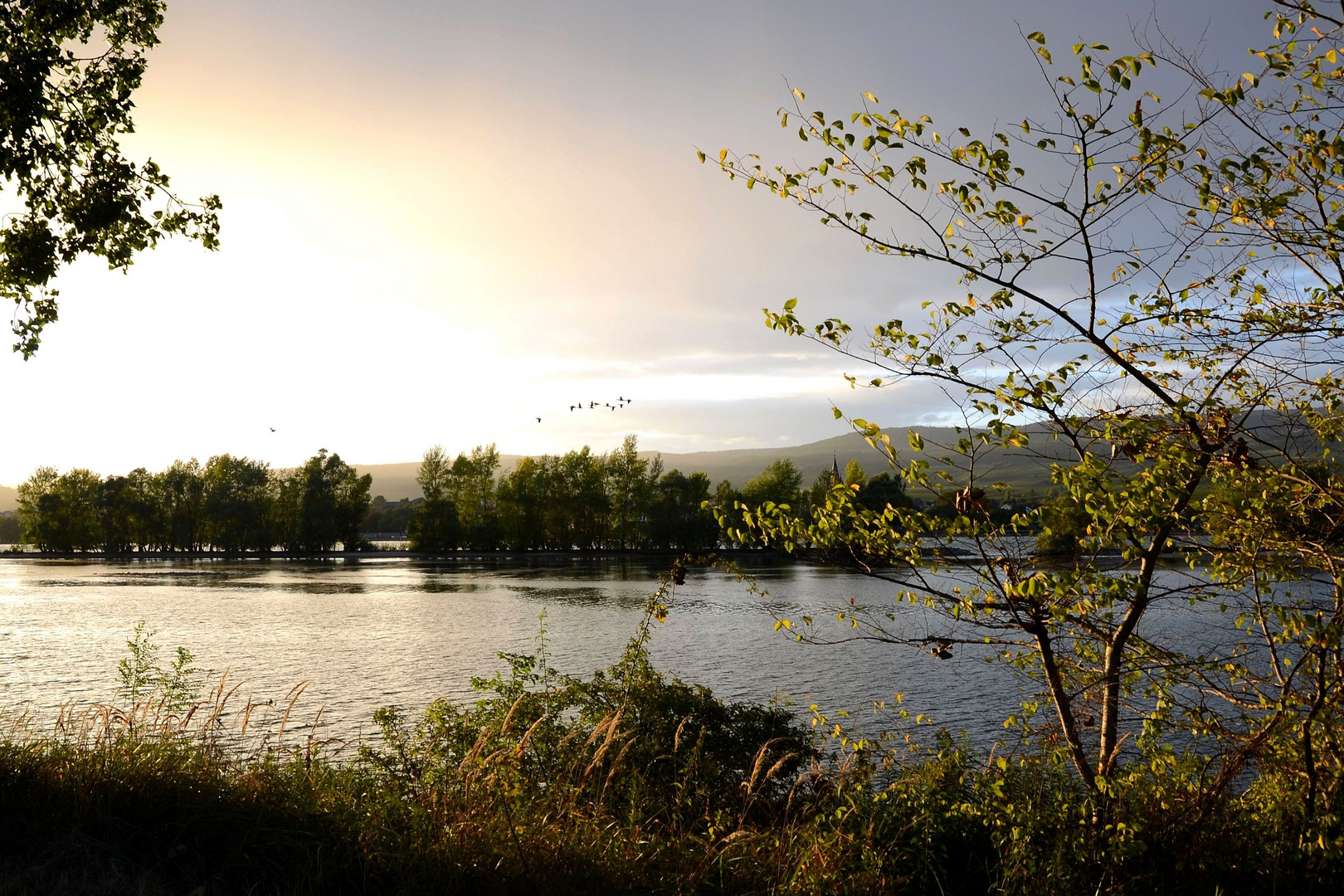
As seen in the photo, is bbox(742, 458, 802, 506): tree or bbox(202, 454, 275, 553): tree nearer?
bbox(742, 458, 802, 506): tree

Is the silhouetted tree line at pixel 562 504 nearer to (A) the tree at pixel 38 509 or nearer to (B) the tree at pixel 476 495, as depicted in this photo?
(B) the tree at pixel 476 495

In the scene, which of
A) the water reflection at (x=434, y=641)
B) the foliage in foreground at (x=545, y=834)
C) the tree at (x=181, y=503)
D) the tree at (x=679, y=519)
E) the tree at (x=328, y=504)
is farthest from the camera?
the tree at (x=181, y=503)

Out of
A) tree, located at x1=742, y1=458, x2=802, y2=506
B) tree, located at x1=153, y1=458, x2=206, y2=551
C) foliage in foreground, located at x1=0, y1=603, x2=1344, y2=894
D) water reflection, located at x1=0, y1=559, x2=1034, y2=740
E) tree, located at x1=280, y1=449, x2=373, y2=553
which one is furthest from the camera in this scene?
tree, located at x1=153, y1=458, x2=206, y2=551

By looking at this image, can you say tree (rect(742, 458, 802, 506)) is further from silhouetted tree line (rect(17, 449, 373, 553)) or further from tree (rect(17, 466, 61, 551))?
tree (rect(17, 466, 61, 551))

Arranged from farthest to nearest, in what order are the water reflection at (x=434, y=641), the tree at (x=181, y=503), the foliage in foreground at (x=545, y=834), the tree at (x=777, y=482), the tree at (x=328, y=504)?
the tree at (x=181, y=503)
the tree at (x=328, y=504)
the tree at (x=777, y=482)
the water reflection at (x=434, y=641)
the foliage in foreground at (x=545, y=834)

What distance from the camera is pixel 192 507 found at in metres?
124

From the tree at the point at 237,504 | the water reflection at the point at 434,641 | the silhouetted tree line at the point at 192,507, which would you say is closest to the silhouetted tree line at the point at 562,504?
the silhouetted tree line at the point at 192,507

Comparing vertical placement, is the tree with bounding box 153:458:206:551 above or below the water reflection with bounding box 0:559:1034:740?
above

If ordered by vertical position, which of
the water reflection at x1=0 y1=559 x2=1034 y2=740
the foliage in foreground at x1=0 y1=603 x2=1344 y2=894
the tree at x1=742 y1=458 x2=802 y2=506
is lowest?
the water reflection at x1=0 y1=559 x2=1034 y2=740

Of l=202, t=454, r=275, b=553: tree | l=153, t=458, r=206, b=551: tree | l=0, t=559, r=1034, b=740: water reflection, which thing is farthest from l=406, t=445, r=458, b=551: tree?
l=0, t=559, r=1034, b=740: water reflection

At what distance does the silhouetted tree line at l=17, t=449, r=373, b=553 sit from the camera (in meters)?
117

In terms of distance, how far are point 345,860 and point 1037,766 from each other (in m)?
6.32

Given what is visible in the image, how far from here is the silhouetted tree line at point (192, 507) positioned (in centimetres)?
11688

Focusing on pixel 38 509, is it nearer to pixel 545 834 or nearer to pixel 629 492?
pixel 629 492
